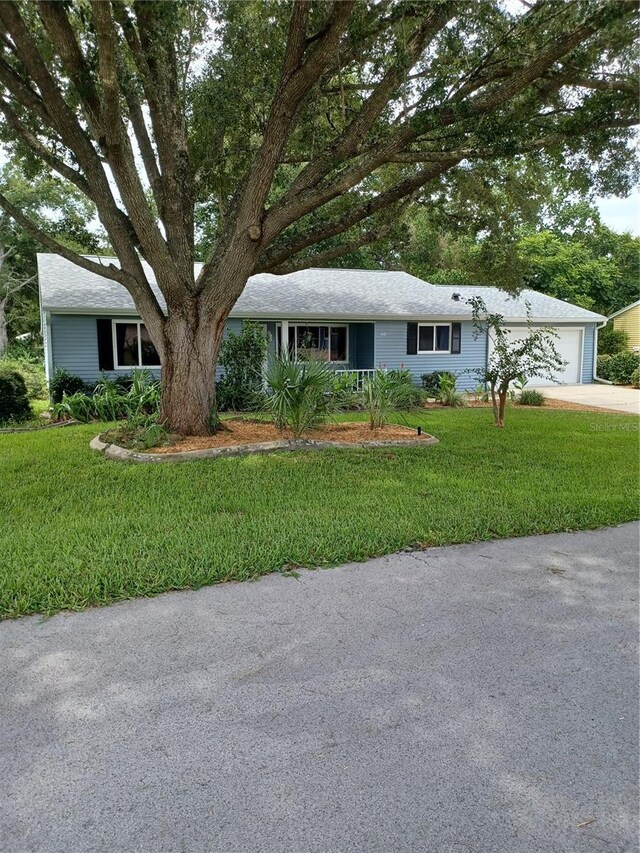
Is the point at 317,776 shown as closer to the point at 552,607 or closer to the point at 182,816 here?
the point at 182,816

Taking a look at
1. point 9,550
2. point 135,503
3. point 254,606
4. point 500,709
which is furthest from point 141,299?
point 500,709

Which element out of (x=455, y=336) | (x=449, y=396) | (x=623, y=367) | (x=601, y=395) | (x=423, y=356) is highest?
(x=455, y=336)

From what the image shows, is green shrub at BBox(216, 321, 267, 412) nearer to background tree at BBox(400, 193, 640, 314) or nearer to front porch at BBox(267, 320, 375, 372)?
front porch at BBox(267, 320, 375, 372)

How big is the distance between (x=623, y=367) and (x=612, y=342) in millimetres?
4164

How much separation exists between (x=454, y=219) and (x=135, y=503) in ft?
30.3

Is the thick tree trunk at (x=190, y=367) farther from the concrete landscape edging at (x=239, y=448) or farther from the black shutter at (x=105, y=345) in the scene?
the black shutter at (x=105, y=345)

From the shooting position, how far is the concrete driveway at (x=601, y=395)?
15652 millimetres

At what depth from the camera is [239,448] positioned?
8.12 m

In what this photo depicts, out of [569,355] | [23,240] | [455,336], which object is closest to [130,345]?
[455,336]

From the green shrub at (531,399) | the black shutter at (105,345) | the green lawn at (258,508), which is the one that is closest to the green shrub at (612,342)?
the green shrub at (531,399)

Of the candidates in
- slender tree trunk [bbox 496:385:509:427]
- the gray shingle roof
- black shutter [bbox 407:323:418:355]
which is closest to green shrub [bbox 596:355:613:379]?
the gray shingle roof

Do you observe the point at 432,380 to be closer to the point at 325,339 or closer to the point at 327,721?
the point at 325,339

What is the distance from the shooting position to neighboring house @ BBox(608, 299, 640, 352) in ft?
82.5

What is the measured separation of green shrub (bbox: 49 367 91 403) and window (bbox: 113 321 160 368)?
4.39ft
